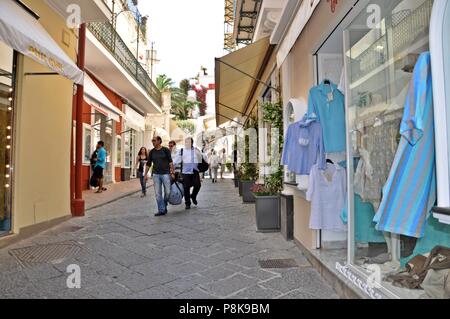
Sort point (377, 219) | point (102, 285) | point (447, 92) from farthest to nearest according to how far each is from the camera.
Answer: point (102, 285)
point (377, 219)
point (447, 92)

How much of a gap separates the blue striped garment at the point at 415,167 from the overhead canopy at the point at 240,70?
426 centimetres

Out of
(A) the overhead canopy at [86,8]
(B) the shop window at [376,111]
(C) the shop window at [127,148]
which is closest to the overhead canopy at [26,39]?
(A) the overhead canopy at [86,8]

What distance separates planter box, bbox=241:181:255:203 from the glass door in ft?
18.2

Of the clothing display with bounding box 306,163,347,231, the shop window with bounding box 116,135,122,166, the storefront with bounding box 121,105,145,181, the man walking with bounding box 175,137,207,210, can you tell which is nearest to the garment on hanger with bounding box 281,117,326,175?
the clothing display with bounding box 306,163,347,231

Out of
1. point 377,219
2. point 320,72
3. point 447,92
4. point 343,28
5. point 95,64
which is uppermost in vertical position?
point 95,64

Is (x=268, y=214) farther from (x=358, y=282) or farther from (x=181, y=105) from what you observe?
(x=181, y=105)

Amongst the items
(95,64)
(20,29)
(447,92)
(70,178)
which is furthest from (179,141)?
(447,92)

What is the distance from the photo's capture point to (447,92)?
200 centimetres

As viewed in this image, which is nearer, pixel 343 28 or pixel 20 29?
pixel 343 28

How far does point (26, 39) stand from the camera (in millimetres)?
3887

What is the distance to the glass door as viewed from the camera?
197 inches

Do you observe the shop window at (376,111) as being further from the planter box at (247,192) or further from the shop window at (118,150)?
the shop window at (118,150)
